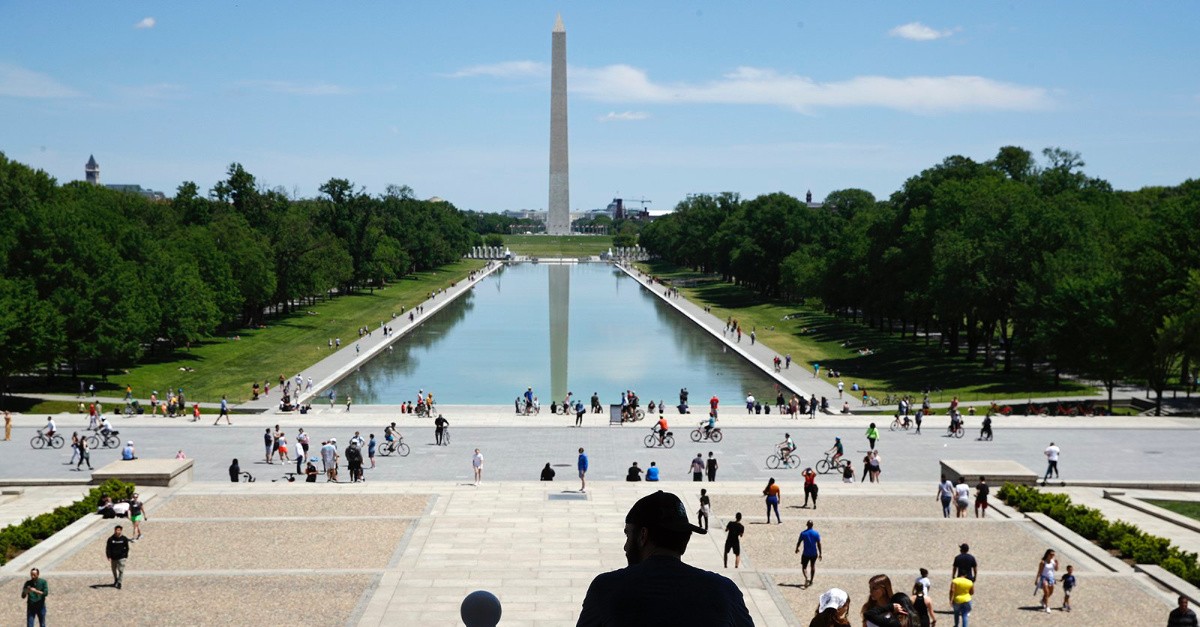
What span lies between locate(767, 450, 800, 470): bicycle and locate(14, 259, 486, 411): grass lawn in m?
25.4

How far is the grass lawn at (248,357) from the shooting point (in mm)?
52688

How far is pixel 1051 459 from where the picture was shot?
1174 inches

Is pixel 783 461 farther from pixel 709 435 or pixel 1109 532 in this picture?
pixel 1109 532

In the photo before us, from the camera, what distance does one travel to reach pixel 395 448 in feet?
118

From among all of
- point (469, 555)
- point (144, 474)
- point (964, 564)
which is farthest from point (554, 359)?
point (964, 564)

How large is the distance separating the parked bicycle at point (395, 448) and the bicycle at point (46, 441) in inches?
383

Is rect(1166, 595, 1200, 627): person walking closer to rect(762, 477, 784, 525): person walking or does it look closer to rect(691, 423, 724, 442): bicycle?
rect(762, 477, 784, 525): person walking

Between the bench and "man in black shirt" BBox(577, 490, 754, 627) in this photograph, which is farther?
the bench

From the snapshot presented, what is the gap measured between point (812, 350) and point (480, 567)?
51866 millimetres

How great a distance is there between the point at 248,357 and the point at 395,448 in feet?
103

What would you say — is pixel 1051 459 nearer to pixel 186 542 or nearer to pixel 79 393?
pixel 186 542

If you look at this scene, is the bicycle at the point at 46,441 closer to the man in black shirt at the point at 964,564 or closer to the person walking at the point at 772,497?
the person walking at the point at 772,497

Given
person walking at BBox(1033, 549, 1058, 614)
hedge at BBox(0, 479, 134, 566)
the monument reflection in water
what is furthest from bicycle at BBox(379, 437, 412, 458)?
person walking at BBox(1033, 549, 1058, 614)

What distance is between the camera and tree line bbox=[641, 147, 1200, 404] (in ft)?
149
